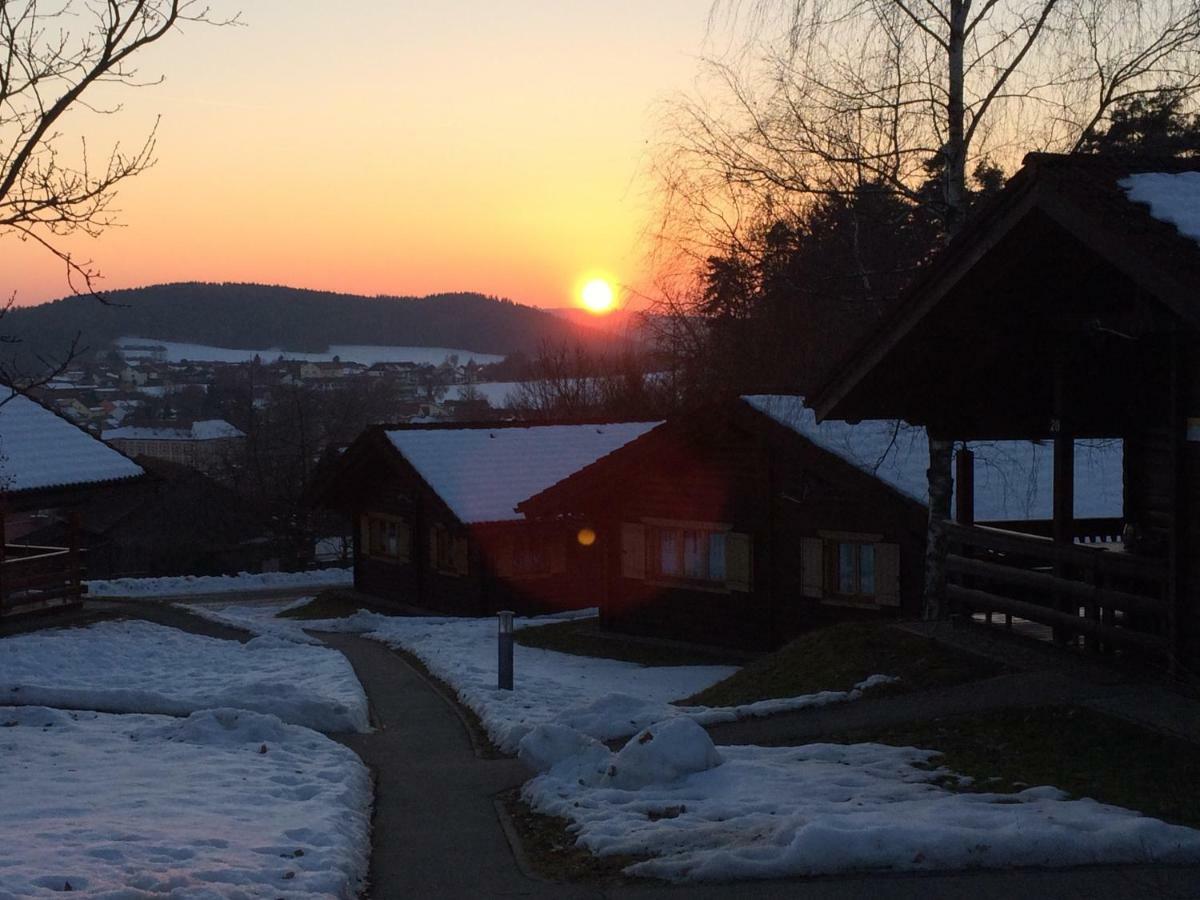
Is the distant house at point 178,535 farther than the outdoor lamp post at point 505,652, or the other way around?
the distant house at point 178,535

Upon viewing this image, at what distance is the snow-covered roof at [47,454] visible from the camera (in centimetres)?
2319

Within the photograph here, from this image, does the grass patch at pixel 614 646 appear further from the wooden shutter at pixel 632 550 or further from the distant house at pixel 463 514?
the distant house at pixel 463 514

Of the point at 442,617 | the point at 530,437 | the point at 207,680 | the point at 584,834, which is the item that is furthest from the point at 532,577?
the point at 584,834

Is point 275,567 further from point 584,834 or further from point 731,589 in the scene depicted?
point 584,834

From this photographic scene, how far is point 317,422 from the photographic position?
2872 inches

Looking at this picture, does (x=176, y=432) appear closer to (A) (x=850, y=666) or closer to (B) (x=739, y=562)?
(B) (x=739, y=562)

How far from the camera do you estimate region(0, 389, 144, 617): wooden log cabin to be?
75.8ft

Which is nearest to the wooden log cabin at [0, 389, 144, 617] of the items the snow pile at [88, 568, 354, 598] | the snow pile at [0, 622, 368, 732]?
the snow pile at [0, 622, 368, 732]

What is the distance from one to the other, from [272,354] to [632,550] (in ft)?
528

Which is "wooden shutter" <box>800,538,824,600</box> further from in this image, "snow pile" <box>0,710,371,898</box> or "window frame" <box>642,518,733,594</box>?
"snow pile" <box>0,710,371,898</box>

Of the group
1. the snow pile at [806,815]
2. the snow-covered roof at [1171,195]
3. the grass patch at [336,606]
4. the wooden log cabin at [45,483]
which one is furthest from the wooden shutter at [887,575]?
the grass patch at [336,606]

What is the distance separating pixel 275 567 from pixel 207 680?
121 ft

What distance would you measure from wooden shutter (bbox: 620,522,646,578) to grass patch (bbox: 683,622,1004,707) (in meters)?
8.58

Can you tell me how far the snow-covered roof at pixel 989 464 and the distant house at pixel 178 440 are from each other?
6054 centimetres
